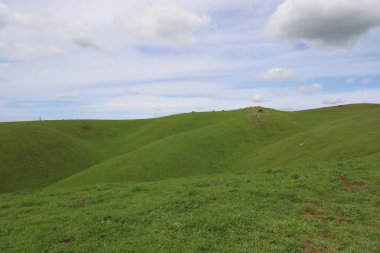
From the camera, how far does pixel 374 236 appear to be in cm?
1512

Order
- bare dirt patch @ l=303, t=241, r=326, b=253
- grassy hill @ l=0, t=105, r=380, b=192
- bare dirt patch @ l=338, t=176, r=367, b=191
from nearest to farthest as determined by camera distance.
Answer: bare dirt patch @ l=303, t=241, r=326, b=253 < bare dirt patch @ l=338, t=176, r=367, b=191 < grassy hill @ l=0, t=105, r=380, b=192

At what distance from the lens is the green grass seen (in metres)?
14.8

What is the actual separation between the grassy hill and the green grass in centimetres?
2015

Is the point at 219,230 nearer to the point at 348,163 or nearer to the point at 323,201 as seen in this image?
the point at 323,201

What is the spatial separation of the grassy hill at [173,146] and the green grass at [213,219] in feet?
66.1

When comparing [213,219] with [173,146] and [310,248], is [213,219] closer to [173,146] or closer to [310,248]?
[310,248]

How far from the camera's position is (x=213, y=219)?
56.5ft

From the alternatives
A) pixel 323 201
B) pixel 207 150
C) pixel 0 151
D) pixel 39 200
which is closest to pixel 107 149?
pixel 0 151

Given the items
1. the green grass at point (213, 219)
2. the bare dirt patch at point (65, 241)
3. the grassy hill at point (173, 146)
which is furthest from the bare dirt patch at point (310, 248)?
the grassy hill at point (173, 146)

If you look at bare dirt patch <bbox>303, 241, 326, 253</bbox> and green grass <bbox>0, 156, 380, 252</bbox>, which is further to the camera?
green grass <bbox>0, 156, 380, 252</bbox>

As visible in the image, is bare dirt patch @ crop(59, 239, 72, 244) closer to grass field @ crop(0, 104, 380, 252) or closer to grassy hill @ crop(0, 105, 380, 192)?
grass field @ crop(0, 104, 380, 252)

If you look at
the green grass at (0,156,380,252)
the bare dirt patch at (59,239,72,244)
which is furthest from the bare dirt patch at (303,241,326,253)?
the bare dirt patch at (59,239,72,244)

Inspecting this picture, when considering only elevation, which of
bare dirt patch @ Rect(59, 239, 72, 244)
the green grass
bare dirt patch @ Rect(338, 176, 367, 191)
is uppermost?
bare dirt patch @ Rect(338, 176, 367, 191)

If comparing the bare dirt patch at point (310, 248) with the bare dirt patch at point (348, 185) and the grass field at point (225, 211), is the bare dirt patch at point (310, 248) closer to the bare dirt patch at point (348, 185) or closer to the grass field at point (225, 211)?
the grass field at point (225, 211)
